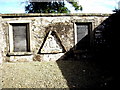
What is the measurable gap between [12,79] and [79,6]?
1184 cm

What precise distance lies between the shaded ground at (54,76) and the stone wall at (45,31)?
1.10 meters

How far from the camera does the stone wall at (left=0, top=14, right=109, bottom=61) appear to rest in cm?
823

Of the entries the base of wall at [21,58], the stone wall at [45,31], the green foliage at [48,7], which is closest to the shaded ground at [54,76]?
the base of wall at [21,58]

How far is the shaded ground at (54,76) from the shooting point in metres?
5.24

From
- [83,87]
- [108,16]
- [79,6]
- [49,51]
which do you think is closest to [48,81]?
[83,87]

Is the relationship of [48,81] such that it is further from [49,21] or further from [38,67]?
[49,21]

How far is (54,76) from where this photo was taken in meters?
5.99

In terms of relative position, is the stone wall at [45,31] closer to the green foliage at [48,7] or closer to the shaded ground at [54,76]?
the shaded ground at [54,76]

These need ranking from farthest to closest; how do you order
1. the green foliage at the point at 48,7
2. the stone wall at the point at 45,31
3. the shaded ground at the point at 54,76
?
the green foliage at the point at 48,7
the stone wall at the point at 45,31
the shaded ground at the point at 54,76

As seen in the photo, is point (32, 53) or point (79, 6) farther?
point (79, 6)

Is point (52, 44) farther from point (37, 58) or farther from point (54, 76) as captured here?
point (54, 76)

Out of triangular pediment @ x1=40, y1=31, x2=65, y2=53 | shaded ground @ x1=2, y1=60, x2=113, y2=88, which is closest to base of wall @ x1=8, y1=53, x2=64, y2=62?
triangular pediment @ x1=40, y1=31, x2=65, y2=53

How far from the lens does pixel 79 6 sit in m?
15.8

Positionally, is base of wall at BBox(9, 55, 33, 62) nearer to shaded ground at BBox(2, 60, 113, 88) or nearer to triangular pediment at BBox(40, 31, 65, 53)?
triangular pediment at BBox(40, 31, 65, 53)
